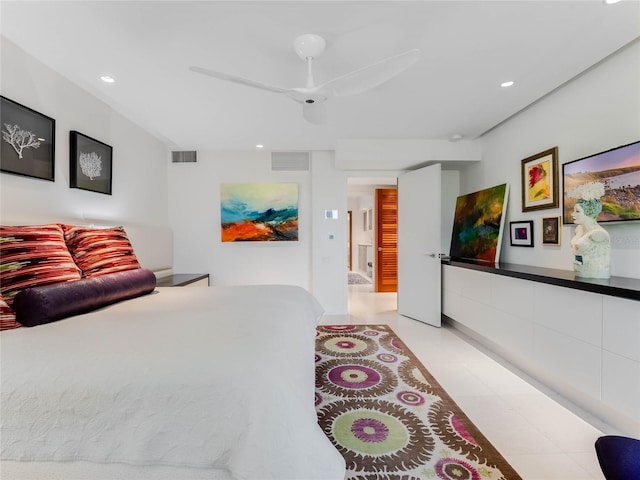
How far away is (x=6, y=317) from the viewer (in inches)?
51.0

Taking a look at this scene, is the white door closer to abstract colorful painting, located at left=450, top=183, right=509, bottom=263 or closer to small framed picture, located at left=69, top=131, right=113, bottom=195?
abstract colorful painting, located at left=450, top=183, right=509, bottom=263

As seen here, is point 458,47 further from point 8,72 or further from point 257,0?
point 8,72

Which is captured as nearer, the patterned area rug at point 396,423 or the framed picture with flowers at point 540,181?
the patterned area rug at point 396,423

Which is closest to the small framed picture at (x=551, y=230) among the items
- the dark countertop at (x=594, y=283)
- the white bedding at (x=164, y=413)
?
the dark countertop at (x=594, y=283)

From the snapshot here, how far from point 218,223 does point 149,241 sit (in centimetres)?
103

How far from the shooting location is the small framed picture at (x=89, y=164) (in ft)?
7.99

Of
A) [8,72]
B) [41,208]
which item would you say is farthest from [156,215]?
[8,72]

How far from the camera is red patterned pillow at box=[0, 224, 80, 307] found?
54.8 inches

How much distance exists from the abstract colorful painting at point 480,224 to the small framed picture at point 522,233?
120 mm

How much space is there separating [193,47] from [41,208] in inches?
66.0

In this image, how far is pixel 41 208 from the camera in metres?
2.16

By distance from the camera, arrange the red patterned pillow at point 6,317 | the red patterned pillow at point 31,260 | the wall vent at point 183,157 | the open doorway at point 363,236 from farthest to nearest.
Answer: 1. the open doorway at point 363,236
2. the wall vent at point 183,157
3. the red patterned pillow at point 31,260
4. the red patterned pillow at point 6,317

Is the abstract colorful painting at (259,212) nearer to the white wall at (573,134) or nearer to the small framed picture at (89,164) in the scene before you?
the small framed picture at (89,164)

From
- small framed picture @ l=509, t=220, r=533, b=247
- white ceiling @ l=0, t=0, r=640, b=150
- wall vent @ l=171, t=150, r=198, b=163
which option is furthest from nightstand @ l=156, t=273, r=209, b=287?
small framed picture @ l=509, t=220, r=533, b=247
